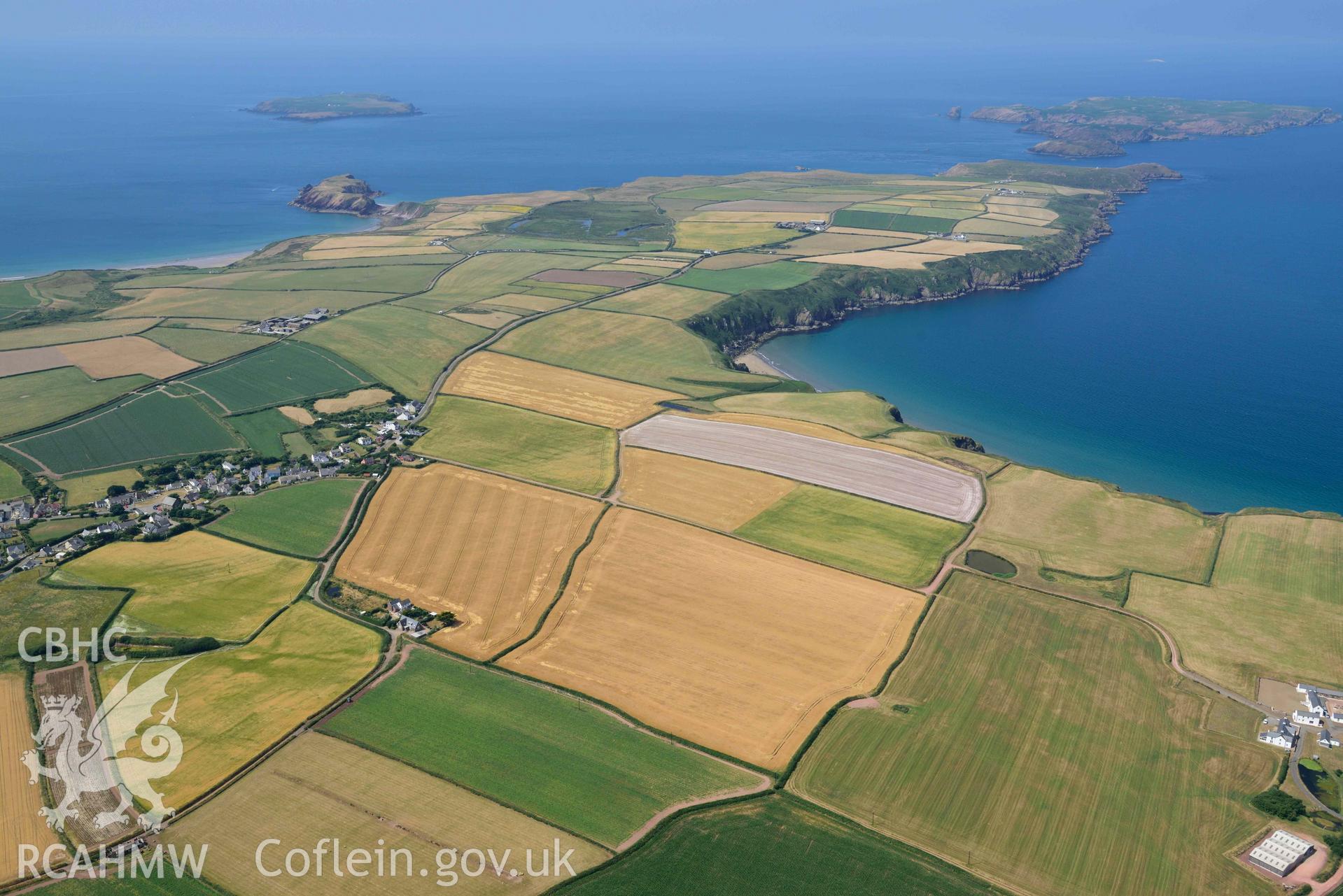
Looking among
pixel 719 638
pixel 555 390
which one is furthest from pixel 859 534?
pixel 555 390

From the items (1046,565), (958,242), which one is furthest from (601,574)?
(958,242)

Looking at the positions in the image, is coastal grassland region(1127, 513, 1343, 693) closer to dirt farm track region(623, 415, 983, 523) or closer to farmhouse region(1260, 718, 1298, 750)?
farmhouse region(1260, 718, 1298, 750)

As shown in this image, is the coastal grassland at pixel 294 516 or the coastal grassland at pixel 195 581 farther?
the coastal grassland at pixel 294 516

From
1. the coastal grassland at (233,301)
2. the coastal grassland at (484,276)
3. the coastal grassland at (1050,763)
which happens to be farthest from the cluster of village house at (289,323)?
the coastal grassland at (1050,763)

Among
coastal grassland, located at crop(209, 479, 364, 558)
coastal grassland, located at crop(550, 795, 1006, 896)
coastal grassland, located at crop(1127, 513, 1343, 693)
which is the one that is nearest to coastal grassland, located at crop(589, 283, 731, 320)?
coastal grassland, located at crop(209, 479, 364, 558)

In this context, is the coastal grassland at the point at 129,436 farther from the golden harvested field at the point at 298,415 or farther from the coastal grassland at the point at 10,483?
the golden harvested field at the point at 298,415

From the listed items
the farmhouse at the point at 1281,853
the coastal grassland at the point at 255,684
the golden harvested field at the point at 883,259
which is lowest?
the coastal grassland at the point at 255,684

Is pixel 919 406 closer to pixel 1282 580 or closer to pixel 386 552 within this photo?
pixel 1282 580
